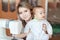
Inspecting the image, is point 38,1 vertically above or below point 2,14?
above

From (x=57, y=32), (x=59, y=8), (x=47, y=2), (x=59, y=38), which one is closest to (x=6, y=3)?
(x=47, y=2)

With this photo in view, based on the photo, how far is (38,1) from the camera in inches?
77.9

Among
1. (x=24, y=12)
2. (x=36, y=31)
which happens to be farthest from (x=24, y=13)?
(x=36, y=31)

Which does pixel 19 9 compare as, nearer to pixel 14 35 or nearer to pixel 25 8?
pixel 25 8

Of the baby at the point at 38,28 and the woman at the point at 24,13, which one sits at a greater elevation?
the woman at the point at 24,13

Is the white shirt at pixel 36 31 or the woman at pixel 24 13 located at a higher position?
the woman at pixel 24 13

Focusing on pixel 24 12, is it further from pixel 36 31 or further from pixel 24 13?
pixel 36 31

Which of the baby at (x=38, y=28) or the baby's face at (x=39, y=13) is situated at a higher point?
the baby's face at (x=39, y=13)

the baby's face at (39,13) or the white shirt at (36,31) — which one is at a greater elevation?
the baby's face at (39,13)

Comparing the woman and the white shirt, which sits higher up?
the woman

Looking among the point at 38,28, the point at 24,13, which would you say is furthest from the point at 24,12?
the point at 38,28

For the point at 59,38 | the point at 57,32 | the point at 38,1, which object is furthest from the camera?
the point at 38,1

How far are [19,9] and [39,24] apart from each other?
0.42 ft

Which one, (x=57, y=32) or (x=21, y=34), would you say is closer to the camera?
(x=21, y=34)
